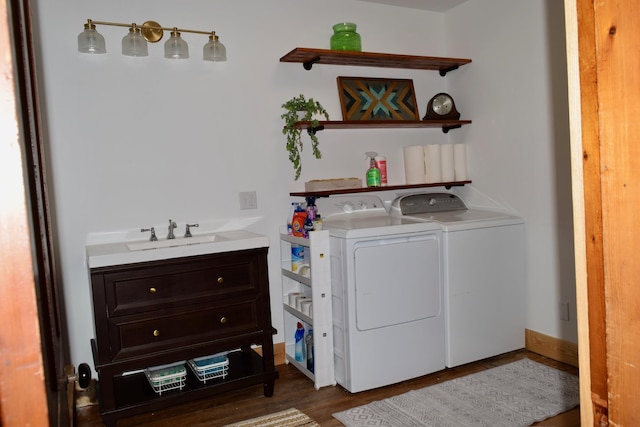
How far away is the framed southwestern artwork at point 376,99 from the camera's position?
3.39m

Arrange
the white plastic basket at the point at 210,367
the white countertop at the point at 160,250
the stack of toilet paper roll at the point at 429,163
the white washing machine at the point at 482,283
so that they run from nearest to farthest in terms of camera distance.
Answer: the white countertop at the point at 160,250, the white plastic basket at the point at 210,367, the white washing machine at the point at 482,283, the stack of toilet paper roll at the point at 429,163

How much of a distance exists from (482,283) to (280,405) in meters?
1.42

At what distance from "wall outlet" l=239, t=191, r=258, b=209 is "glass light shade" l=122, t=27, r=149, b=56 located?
100cm

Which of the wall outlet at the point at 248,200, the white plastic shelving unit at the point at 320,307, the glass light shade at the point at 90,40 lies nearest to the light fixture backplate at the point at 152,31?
the glass light shade at the point at 90,40

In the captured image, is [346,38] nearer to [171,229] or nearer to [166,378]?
[171,229]

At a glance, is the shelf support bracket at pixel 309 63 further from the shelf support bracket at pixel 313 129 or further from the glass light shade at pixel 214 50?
the glass light shade at pixel 214 50

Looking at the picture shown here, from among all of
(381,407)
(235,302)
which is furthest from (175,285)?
(381,407)

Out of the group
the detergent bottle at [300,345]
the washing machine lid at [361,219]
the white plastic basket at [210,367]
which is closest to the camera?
the white plastic basket at [210,367]

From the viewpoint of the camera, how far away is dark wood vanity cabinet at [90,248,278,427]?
235 centimetres

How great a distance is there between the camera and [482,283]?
306 cm

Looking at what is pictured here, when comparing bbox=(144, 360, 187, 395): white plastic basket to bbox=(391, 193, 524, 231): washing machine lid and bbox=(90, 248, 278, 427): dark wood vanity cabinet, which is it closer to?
bbox=(90, 248, 278, 427): dark wood vanity cabinet

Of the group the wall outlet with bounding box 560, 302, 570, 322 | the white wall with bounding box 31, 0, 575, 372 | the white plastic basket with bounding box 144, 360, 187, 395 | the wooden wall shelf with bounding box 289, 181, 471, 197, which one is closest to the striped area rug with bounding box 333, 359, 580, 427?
the wall outlet with bounding box 560, 302, 570, 322

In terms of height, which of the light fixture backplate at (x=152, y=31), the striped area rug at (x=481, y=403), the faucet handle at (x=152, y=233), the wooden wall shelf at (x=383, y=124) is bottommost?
the striped area rug at (x=481, y=403)

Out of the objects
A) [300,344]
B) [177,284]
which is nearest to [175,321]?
[177,284]
